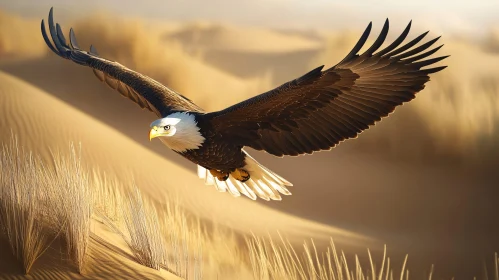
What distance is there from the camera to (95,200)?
12.8 ft

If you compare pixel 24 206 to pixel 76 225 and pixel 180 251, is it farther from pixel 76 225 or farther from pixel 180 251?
pixel 180 251

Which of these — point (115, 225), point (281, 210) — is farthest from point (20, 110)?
point (115, 225)

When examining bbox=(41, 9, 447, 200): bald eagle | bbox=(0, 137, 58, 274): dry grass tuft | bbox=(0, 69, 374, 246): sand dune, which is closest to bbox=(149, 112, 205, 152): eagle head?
bbox=(41, 9, 447, 200): bald eagle

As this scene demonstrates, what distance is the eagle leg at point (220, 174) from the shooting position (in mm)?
3454

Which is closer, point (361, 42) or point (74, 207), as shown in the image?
point (361, 42)

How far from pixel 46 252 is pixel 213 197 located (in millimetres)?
3050

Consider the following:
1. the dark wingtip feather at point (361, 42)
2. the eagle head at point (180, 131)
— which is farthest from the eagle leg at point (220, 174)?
the dark wingtip feather at point (361, 42)

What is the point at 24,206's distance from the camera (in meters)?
3.17

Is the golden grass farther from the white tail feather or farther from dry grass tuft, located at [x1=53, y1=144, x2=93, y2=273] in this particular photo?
the white tail feather

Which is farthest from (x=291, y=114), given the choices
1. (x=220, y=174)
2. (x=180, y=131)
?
(x=220, y=174)

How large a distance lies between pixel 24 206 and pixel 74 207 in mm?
248

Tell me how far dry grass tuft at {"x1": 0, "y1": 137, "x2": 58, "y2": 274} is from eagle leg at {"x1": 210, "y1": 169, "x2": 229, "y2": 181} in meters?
0.86

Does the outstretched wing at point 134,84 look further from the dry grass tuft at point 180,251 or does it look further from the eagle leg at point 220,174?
the dry grass tuft at point 180,251

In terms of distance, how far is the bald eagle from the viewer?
109 inches
